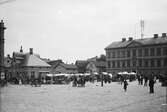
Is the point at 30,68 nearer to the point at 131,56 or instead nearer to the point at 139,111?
the point at 131,56

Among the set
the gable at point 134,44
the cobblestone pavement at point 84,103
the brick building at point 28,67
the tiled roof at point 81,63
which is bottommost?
the cobblestone pavement at point 84,103

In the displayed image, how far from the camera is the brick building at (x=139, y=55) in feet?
236

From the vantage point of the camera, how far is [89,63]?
100500 mm

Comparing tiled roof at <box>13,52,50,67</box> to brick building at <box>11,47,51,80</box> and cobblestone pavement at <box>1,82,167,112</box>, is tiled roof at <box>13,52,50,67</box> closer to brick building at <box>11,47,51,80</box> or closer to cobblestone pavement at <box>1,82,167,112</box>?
brick building at <box>11,47,51,80</box>

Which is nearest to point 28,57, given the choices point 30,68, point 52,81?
point 30,68

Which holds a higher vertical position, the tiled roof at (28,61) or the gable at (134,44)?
the gable at (134,44)

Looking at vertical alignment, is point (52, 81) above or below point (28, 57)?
below

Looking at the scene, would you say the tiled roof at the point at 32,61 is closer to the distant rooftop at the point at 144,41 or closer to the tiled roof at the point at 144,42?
the tiled roof at the point at 144,42

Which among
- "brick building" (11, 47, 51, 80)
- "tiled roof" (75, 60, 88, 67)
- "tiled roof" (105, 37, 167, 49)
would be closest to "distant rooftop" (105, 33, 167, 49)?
"tiled roof" (105, 37, 167, 49)

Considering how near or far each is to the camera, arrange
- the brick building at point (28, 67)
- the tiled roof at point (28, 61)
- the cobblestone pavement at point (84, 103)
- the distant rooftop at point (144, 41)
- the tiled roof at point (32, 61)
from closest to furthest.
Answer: the cobblestone pavement at point (84, 103)
the brick building at point (28, 67)
the tiled roof at point (32, 61)
the tiled roof at point (28, 61)
the distant rooftop at point (144, 41)

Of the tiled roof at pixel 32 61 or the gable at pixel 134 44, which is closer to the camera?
the tiled roof at pixel 32 61

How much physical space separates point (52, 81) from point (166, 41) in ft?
114

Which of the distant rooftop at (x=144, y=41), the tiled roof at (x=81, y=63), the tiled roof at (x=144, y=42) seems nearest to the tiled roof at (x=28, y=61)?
the tiled roof at (x=144, y=42)

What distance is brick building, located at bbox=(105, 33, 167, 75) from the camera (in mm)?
71938
